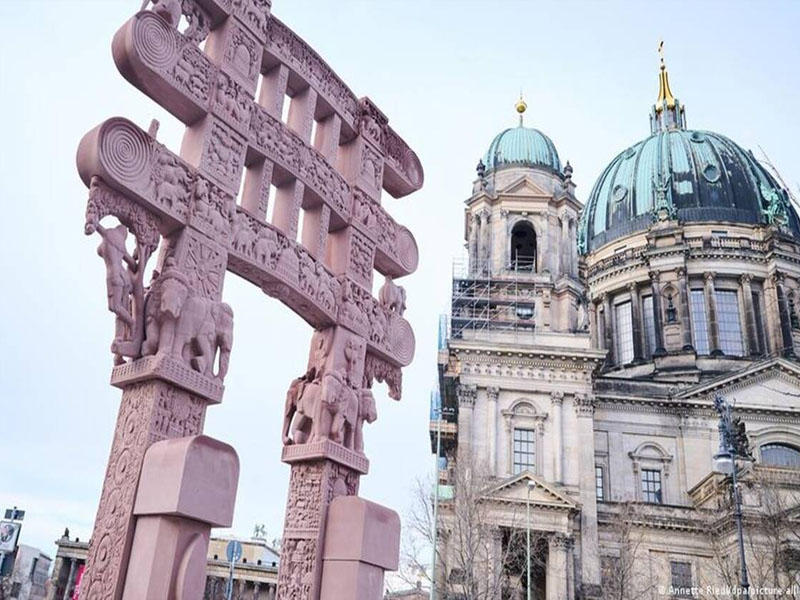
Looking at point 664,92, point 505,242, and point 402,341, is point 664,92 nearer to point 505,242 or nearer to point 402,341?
point 505,242

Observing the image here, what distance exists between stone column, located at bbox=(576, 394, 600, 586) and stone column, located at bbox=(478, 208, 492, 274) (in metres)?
10.8

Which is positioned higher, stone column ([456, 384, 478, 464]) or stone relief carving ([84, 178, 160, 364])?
stone column ([456, 384, 478, 464])

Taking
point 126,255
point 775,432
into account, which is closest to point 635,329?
point 775,432

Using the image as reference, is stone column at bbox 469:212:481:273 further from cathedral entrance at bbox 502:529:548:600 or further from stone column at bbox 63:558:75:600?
stone column at bbox 63:558:75:600

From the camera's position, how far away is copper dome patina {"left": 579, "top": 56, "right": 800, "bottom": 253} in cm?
6384

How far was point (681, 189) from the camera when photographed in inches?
2591

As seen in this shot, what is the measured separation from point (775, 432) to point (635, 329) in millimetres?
14563

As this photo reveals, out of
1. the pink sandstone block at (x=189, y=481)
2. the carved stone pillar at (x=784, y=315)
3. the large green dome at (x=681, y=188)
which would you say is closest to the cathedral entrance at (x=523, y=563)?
the carved stone pillar at (x=784, y=315)

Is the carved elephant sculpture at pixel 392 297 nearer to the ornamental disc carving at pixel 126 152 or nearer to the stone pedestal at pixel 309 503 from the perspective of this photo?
the stone pedestal at pixel 309 503

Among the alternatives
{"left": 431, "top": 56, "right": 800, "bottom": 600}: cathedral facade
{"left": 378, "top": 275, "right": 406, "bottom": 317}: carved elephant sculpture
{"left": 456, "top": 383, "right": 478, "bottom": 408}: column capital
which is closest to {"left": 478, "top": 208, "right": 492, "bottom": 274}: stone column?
{"left": 431, "top": 56, "right": 800, "bottom": 600}: cathedral facade

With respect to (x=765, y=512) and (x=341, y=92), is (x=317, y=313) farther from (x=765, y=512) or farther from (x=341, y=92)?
(x=765, y=512)

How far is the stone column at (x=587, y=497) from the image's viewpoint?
Answer: 38312 millimetres

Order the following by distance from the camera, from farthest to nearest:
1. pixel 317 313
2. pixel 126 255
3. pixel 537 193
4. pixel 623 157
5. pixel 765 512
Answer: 1. pixel 623 157
2. pixel 537 193
3. pixel 765 512
4. pixel 317 313
5. pixel 126 255

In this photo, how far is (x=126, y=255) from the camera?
677 cm
